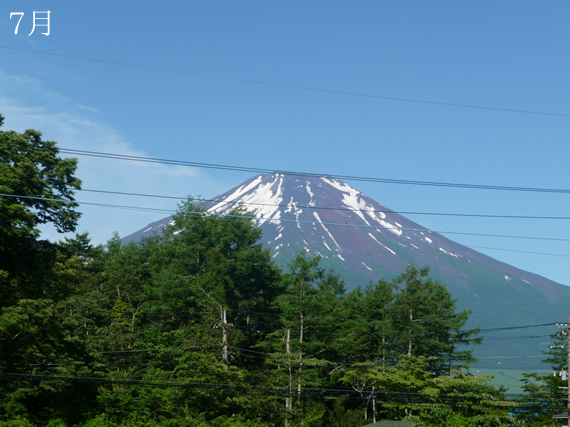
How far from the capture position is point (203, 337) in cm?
6319

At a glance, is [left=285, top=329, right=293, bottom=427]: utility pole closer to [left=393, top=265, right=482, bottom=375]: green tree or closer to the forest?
the forest

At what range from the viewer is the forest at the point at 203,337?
39.1 metres

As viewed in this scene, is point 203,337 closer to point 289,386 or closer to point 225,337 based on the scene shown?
point 225,337

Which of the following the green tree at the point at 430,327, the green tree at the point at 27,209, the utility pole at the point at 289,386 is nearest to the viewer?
the green tree at the point at 27,209

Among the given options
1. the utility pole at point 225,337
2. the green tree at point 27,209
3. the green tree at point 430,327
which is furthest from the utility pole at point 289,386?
the green tree at point 27,209

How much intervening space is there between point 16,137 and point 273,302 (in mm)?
39353

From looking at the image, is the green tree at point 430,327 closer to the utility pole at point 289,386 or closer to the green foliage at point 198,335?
the green foliage at point 198,335

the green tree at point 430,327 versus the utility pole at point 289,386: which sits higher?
the green tree at point 430,327

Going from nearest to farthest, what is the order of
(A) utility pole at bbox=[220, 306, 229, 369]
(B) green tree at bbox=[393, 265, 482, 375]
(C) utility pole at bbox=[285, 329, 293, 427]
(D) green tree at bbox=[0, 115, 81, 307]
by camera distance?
(D) green tree at bbox=[0, 115, 81, 307]
(C) utility pole at bbox=[285, 329, 293, 427]
(A) utility pole at bbox=[220, 306, 229, 369]
(B) green tree at bbox=[393, 265, 482, 375]

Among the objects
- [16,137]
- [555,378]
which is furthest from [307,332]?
[16,137]

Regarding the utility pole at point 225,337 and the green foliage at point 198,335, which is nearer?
the green foliage at point 198,335

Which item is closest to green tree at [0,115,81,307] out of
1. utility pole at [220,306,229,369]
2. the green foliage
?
the green foliage

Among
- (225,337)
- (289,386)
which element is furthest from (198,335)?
(289,386)

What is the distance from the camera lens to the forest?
39125 mm
